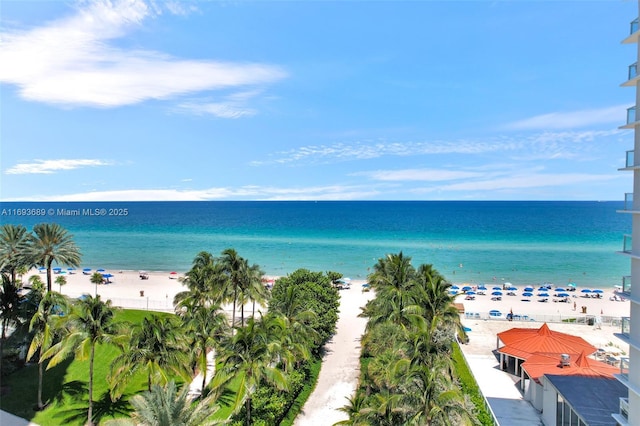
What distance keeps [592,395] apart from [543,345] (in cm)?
869

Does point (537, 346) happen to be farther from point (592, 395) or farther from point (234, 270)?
point (234, 270)

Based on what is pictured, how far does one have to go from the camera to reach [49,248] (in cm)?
3272

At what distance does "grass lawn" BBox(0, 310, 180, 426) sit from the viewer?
23.6m

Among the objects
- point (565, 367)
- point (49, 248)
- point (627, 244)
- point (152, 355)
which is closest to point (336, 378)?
point (152, 355)

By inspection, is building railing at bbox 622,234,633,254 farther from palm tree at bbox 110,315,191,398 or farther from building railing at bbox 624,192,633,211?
palm tree at bbox 110,315,191,398

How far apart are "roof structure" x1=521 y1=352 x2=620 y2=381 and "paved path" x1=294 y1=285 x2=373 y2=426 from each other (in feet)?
38.2

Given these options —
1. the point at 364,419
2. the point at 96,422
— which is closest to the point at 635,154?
the point at 364,419

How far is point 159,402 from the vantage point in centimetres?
1404

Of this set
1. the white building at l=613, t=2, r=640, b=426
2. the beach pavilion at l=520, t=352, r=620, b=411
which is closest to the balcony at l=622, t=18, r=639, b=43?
the white building at l=613, t=2, r=640, b=426

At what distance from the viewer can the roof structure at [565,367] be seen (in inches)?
891

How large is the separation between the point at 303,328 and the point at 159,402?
13868 mm

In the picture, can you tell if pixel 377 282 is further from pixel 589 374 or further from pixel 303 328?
pixel 589 374

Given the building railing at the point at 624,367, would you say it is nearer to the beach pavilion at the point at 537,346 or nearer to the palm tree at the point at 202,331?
the beach pavilion at the point at 537,346

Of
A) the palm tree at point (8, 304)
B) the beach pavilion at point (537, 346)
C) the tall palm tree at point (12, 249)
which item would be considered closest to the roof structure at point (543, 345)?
the beach pavilion at point (537, 346)
